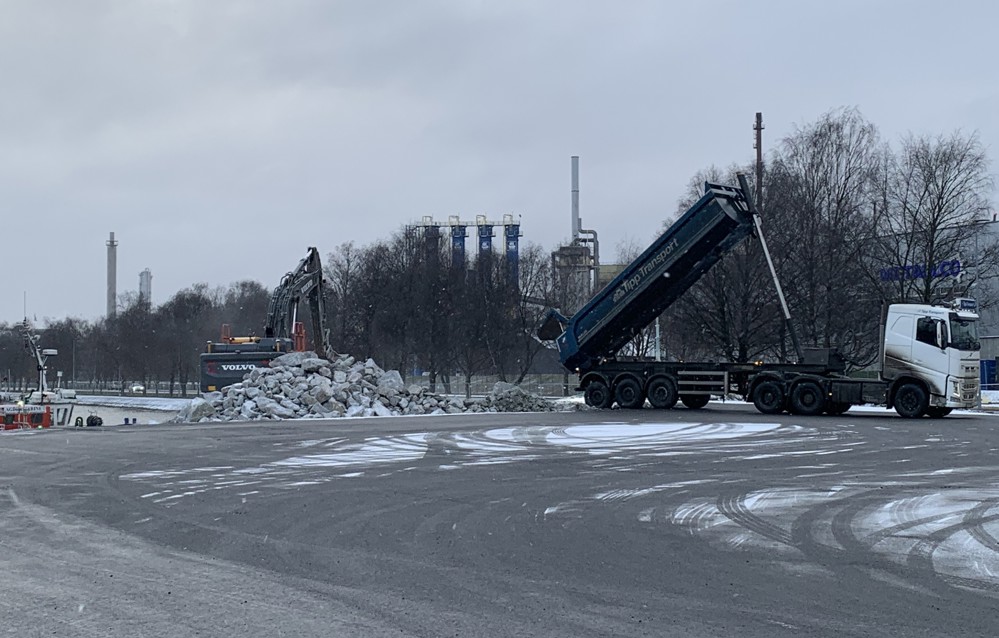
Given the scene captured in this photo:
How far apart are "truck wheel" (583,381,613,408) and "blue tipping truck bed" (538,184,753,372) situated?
2.08ft

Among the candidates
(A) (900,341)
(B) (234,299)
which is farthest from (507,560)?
(B) (234,299)

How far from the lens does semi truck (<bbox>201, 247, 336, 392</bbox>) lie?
33219 mm

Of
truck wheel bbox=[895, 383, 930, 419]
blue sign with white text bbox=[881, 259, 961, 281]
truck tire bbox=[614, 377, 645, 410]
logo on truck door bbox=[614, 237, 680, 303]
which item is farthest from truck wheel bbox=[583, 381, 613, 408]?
blue sign with white text bbox=[881, 259, 961, 281]

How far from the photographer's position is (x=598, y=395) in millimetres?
31531

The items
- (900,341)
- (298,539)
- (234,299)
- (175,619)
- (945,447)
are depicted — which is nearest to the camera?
(175,619)

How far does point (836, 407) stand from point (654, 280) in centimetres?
649

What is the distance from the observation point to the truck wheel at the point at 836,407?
1081 inches

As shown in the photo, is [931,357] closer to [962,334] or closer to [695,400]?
[962,334]

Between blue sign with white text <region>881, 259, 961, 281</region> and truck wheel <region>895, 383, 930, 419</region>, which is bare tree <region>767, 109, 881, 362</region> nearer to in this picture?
blue sign with white text <region>881, 259, 961, 281</region>

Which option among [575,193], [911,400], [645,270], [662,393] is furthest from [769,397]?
[575,193]

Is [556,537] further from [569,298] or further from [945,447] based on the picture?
[569,298]

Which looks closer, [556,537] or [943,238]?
[556,537]

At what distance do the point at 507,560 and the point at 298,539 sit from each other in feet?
6.95

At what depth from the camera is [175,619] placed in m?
6.04
